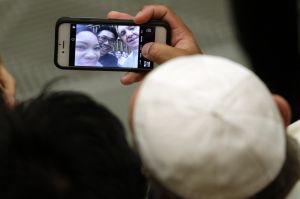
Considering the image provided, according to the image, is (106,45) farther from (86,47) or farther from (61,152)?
(61,152)

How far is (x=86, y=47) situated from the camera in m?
0.71

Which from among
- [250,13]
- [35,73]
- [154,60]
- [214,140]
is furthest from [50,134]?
[250,13]

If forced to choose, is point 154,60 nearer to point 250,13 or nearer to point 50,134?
point 50,134

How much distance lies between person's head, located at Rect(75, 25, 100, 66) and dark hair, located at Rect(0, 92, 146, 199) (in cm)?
24

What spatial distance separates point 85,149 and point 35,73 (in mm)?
616

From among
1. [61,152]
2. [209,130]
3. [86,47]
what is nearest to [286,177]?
[209,130]

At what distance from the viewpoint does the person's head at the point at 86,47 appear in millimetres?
703

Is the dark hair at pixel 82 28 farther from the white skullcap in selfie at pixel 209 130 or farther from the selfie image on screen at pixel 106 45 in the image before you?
the white skullcap in selfie at pixel 209 130

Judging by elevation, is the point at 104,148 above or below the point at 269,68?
above

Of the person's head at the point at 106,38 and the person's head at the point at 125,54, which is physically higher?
the person's head at the point at 106,38

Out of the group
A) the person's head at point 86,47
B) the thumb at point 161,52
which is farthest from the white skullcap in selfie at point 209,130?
the person's head at point 86,47

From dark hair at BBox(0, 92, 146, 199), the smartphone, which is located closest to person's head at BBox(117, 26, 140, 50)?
the smartphone

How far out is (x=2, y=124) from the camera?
0.44m

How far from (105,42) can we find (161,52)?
0.11 metres
